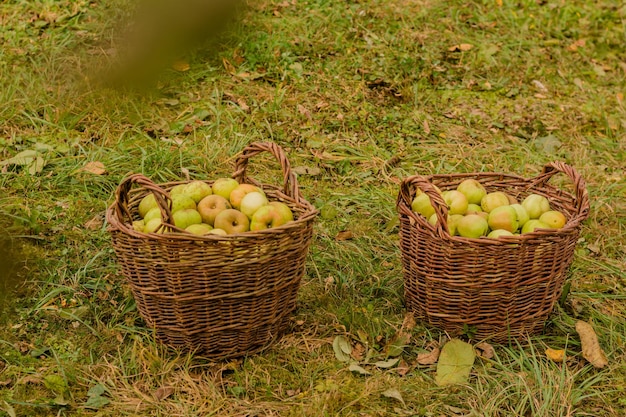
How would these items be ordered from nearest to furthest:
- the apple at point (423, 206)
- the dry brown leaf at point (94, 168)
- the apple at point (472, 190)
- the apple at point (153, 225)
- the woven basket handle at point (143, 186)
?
1. the woven basket handle at point (143, 186)
2. the apple at point (153, 225)
3. the apple at point (423, 206)
4. the apple at point (472, 190)
5. the dry brown leaf at point (94, 168)

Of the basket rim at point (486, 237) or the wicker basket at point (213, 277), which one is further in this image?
the basket rim at point (486, 237)

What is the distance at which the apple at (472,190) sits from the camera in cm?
306

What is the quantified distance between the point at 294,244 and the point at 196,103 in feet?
7.74

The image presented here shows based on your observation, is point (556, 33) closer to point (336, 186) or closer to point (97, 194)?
point (336, 186)

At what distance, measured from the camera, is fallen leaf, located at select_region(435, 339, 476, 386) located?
2.73 meters

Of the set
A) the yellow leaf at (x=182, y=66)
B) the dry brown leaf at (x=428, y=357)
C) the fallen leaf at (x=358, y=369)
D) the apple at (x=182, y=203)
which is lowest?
the dry brown leaf at (x=428, y=357)

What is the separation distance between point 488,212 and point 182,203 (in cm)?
124

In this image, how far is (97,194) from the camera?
3924mm

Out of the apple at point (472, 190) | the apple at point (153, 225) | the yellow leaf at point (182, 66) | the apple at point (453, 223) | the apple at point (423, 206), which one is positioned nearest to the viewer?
the yellow leaf at point (182, 66)

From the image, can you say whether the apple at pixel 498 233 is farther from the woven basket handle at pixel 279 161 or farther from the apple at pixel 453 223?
the woven basket handle at pixel 279 161

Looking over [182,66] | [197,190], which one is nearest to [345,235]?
[197,190]

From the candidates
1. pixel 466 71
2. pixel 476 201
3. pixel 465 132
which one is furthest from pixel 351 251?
pixel 466 71

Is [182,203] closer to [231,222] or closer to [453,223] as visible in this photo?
[231,222]

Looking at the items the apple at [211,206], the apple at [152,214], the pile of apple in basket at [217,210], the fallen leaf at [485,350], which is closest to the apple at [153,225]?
the pile of apple in basket at [217,210]
